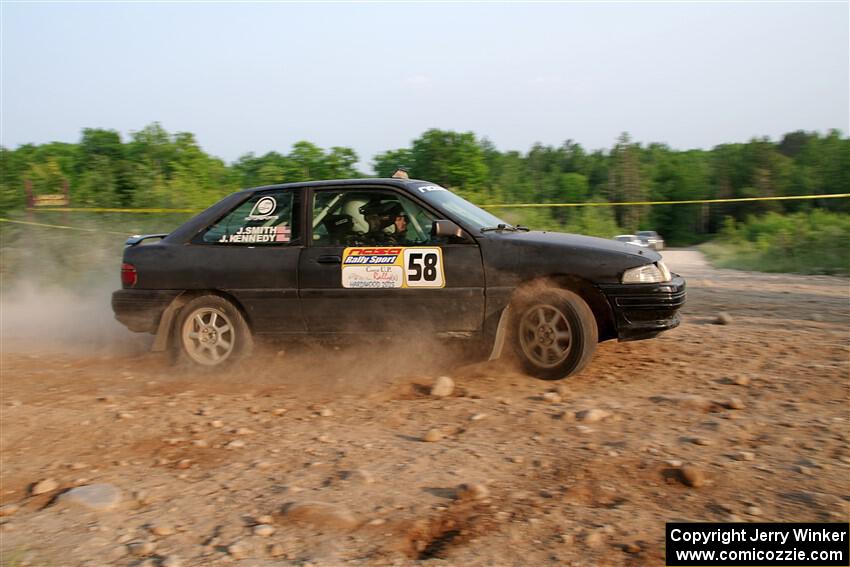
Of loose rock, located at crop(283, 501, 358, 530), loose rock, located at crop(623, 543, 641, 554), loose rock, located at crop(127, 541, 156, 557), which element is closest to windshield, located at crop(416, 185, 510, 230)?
loose rock, located at crop(283, 501, 358, 530)

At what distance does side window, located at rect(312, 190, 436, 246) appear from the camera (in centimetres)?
575

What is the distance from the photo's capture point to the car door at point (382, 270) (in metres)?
5.58

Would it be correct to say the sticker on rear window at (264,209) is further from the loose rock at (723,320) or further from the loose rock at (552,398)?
the loose rock at (723,320)

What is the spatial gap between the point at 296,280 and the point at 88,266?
7768mm

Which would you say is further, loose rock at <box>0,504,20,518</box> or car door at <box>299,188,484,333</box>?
car door at <box>299,188,484,333</box>

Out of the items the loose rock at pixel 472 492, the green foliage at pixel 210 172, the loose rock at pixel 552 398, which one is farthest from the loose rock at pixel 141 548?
the green foliage at pixel 210 172

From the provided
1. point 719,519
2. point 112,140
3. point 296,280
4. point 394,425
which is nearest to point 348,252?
point 296,280

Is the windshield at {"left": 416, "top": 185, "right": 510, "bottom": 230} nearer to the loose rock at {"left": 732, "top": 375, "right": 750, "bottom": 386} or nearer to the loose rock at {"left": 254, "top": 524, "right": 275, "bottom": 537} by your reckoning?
the loose rock at {"left": 732, "top": 375, "right": 750, "bottom": 386}

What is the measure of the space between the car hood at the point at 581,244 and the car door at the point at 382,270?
43cm

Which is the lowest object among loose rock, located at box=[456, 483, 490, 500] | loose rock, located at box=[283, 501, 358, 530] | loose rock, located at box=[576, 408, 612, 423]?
loose rock, located at box=[283, 501, 358, 530]

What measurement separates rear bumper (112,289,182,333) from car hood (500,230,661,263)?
9.71ft

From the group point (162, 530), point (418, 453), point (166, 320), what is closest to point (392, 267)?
point (418, 453)

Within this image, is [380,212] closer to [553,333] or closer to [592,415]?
[553,333]

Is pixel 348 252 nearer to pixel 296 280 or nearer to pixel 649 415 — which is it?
pixel 296 280
